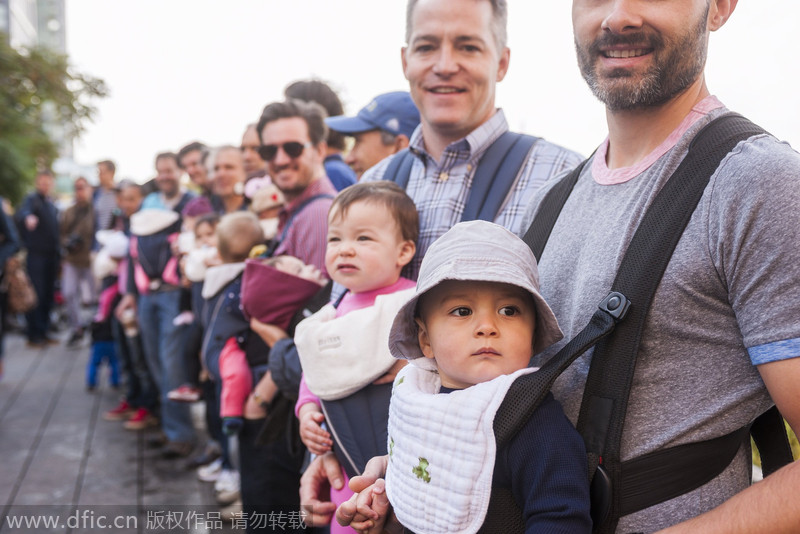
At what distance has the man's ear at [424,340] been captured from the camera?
1.51m

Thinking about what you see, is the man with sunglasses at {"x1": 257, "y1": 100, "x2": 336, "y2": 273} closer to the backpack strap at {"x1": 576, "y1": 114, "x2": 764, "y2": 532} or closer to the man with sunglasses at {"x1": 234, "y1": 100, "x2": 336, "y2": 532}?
the man with sunglasses at {"x1": 234, "y1": 100, "x2": 336, "y2": 532}

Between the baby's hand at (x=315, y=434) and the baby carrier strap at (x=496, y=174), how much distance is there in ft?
2.75

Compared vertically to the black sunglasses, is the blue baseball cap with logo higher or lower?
higher

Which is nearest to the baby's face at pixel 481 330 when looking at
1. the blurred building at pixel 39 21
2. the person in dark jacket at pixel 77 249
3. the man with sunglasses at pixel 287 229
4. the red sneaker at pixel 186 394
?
the man with sunglasses at pixel 287 229

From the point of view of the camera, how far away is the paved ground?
414 cm

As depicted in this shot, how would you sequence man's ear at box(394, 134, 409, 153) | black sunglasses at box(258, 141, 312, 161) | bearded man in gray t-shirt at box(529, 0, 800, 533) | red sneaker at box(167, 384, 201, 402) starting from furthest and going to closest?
red sneaker at box(167, 384, 201, 402) < man's ear at box(394, 134, 409, 153) < black sunglasses at box(258, 141, 312, 161) < bearded man in gray t-shirt at box(529, 0, 800, 533)

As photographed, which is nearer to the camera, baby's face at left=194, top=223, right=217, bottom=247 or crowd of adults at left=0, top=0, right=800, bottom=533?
crowd of adults at left=0, top=0, right=800, bottom=533

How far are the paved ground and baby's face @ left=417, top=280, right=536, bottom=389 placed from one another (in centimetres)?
328

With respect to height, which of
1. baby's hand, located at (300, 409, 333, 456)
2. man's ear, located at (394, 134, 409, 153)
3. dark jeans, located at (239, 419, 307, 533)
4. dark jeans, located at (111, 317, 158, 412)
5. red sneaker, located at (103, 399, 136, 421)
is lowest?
red sneaker, located at (103, 399, 136, 421)

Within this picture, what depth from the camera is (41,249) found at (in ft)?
32.0

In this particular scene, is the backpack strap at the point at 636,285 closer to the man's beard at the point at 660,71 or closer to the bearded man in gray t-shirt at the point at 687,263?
the bearded man in gray t-shirt at the point at 687,263

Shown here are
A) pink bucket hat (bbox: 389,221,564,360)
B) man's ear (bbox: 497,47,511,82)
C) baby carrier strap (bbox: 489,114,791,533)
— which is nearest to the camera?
baby carrier strap (bbox: 489,114,791,533)

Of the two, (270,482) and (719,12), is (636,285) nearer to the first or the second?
(719,12)

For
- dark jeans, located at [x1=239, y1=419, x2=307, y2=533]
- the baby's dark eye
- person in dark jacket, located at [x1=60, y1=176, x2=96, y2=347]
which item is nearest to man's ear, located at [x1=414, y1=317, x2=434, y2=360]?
the baby's dark eye
